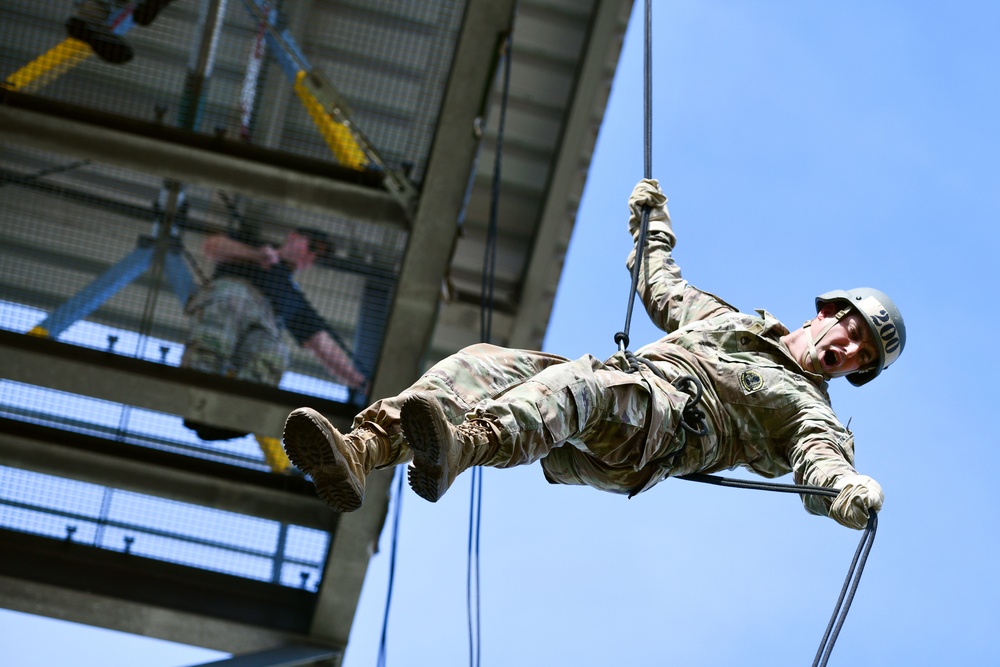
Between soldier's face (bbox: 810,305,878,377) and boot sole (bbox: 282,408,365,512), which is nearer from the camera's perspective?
boot sole (bbox: 282,408,365,512)

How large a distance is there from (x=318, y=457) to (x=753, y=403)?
2.19 m

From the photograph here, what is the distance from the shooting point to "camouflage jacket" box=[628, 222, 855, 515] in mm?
5488

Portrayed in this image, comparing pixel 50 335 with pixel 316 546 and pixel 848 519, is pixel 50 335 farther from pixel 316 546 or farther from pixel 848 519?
pixel 848 519

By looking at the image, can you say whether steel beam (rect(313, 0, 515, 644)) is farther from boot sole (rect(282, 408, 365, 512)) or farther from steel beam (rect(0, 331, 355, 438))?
boot sole (rect(282, 408, 365, 512))

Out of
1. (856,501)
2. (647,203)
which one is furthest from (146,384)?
(856,501)

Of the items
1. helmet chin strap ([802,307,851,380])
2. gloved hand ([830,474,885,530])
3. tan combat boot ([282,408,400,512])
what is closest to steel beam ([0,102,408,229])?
helmet chin strap ([802,307,851,380])

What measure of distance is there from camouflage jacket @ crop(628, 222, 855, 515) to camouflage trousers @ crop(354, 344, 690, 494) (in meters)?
0.22

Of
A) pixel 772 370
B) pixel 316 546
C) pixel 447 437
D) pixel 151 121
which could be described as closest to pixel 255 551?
pixel 316 546

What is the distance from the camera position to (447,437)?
4309 millimetres

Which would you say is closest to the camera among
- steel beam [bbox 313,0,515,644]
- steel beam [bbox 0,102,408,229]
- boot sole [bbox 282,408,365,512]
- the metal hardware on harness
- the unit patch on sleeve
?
boot sole [bbox 282,408,365,512]

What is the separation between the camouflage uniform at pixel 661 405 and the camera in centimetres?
480

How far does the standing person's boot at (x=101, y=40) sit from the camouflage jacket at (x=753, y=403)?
16.2ft

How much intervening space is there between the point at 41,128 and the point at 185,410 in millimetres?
2366

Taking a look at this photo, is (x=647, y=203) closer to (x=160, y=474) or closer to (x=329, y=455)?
(x=329, y=455)
